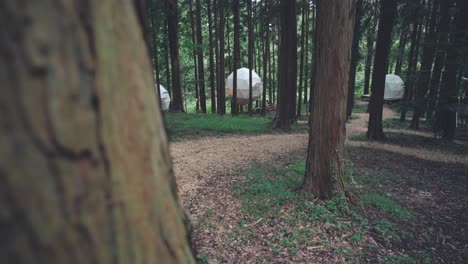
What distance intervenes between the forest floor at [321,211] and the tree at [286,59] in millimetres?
5036

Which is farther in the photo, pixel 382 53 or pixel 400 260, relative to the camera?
pixel 382 53

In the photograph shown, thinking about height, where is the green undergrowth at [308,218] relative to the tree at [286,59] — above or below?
below

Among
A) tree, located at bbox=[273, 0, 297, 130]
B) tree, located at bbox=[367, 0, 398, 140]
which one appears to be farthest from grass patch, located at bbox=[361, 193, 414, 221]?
tree, located at bbox=[273, 0, 297, 130]

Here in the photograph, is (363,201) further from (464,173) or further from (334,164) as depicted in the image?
(464,173)

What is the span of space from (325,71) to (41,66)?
4.72 m

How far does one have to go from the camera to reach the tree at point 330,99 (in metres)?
4.47

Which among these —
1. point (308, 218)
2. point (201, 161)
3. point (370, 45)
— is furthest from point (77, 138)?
point (370, 45)

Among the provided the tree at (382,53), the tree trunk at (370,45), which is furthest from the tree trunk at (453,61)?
the tree trunk at (370,45)

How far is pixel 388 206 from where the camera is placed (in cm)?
512

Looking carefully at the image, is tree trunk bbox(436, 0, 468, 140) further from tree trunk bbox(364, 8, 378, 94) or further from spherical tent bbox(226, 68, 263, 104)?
spherical tent bbox(226, 68, 263, 104)

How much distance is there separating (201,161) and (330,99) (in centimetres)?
434

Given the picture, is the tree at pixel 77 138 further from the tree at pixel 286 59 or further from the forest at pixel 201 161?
the tree at pixel 286 59

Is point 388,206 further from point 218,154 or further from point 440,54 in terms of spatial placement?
point 440,54

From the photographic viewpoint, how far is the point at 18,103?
0.46 meters
